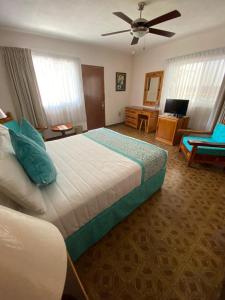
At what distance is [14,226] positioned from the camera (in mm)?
398

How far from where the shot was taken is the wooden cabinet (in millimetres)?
3385

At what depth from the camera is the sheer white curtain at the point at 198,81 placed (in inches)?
116

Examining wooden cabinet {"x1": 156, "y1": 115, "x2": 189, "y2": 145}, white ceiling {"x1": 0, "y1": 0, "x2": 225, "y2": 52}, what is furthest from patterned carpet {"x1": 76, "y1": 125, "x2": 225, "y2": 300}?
white ceiling {"x1": 0, "y1": 0, "x2": 225, "y2": 52}

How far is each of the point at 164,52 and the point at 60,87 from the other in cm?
309

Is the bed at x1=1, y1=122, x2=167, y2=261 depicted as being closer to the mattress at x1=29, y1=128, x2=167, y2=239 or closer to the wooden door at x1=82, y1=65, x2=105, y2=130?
the mattress at x1=29, y1=128, x2=167, y2=239

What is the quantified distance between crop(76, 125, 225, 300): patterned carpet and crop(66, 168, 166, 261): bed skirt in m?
0.11

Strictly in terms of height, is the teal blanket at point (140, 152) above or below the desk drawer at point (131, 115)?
above

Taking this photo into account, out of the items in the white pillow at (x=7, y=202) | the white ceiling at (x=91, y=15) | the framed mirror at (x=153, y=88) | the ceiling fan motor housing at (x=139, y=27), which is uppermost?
the white ceiling at (x=91, y=15)

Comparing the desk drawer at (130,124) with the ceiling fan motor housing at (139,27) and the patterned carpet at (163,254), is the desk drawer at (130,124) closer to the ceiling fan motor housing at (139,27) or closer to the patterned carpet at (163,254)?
the ceiling fan motor housing at (139,27)

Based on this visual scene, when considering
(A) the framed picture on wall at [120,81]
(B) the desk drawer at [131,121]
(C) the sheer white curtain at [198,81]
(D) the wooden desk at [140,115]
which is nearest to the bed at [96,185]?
(C) the sheer white curtain at [198,81]

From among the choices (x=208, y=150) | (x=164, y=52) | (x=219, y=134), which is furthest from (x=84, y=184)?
(x=164, y=52)

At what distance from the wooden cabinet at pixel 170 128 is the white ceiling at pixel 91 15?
186cm

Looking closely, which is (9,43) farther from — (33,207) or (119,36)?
(33,207)

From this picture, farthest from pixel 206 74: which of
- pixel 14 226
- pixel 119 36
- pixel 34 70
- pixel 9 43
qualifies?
pixel 9 43
